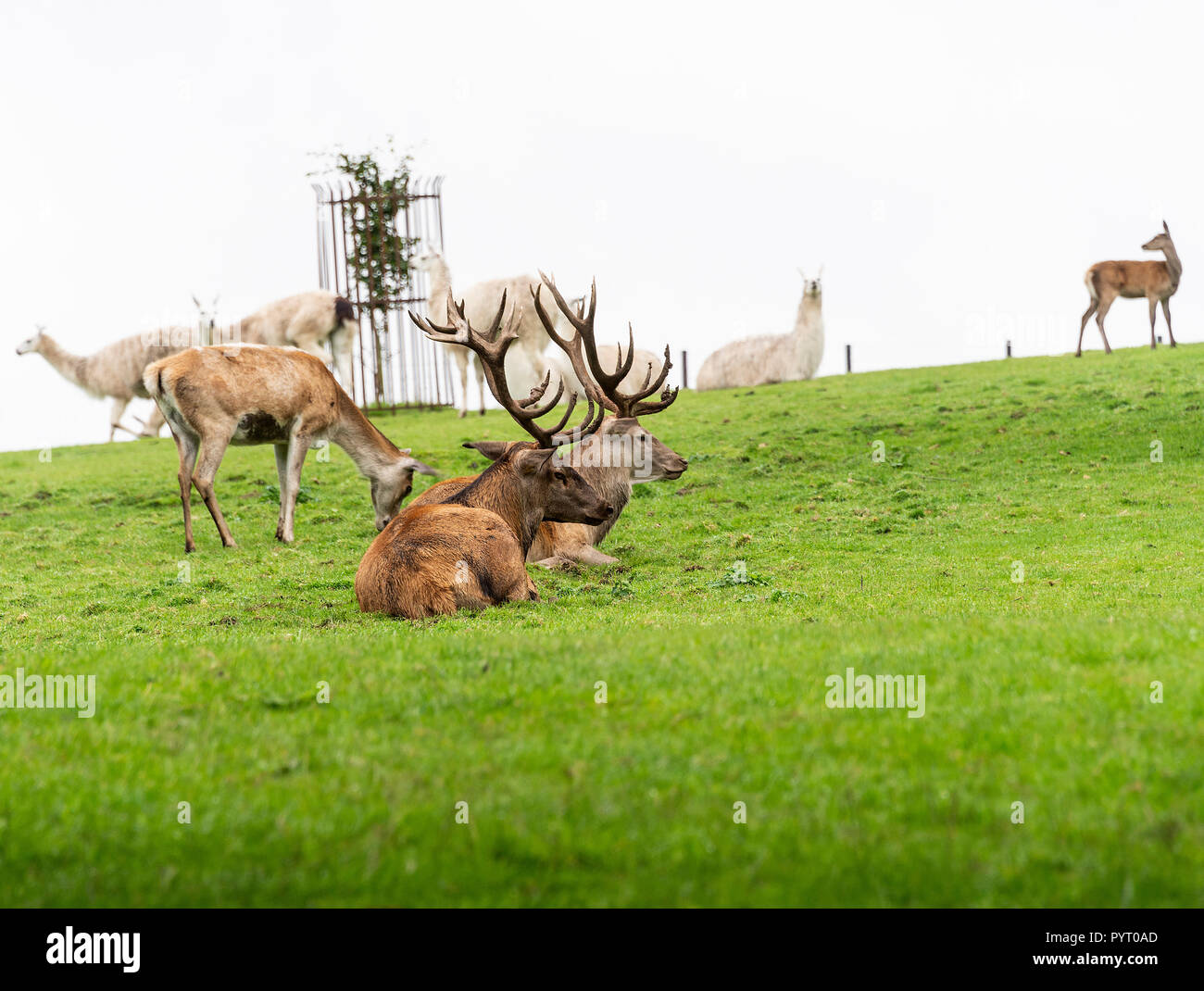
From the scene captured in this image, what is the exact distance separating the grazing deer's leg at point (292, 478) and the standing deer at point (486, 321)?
10160mm

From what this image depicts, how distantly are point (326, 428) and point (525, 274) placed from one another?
460 inches

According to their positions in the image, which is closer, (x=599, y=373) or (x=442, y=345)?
(x=599, y=373)

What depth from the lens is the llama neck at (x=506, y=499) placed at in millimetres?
10617

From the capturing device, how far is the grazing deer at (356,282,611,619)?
9.10 meters

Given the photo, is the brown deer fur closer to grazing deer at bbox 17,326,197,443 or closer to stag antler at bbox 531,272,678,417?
stag antler at bbox 531,272,678,417

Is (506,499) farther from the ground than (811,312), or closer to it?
closer to it

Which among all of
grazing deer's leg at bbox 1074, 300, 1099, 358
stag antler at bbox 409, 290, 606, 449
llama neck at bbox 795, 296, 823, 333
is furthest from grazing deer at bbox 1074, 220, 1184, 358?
stag antler at bbox 409, 290, 606, 449

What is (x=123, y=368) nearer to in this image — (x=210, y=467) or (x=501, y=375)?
(x=210, y=467)

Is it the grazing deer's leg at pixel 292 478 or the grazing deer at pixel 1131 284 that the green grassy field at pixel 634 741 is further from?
the grazing deer at pixel 1131 284

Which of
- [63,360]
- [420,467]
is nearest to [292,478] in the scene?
[420,467]

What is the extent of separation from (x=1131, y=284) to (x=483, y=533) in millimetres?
23036

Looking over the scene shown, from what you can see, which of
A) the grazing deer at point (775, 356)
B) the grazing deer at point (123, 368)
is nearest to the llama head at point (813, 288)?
the grazing deer at point (775, 356)

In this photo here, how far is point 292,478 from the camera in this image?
14.6 meters

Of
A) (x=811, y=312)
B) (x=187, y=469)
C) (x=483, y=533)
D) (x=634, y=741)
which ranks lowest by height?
(x=634, y=741)
